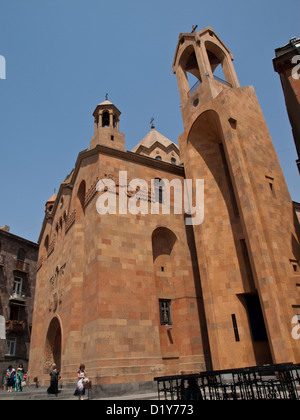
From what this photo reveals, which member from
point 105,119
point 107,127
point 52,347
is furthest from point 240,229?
point 52,347

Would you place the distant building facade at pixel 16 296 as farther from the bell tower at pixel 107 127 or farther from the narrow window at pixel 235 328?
the narrow window at pixel 235 328

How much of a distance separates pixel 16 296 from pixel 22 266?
11.6ft

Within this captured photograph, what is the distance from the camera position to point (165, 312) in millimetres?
16375

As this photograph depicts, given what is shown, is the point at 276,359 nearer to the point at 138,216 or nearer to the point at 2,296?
the point at 138,216

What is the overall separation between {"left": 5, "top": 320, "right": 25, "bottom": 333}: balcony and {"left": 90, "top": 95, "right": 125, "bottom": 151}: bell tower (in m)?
19.0

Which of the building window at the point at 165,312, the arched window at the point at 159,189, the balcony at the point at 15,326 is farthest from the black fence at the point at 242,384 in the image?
the balcony at the point at 15,326

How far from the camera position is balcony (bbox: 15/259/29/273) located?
31.2 metres

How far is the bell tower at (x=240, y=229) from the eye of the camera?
13.0m

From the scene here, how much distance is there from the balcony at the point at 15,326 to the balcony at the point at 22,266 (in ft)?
17.3


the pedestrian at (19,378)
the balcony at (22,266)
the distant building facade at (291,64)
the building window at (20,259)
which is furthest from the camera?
the building window at (20,259)

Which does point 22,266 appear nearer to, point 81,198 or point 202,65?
point 81,198

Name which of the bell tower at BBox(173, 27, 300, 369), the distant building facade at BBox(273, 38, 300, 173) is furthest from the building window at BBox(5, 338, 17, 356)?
the distant building facade at BBox(273, 38, 300, 173)

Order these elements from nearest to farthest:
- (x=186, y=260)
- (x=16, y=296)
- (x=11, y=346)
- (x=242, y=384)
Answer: (x=242, y=384) < (x=186, y=260) < (x=11, y=346) < (x=16, y=296)
